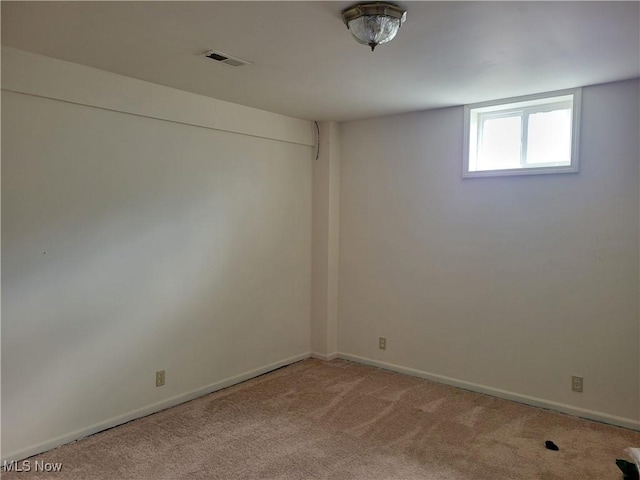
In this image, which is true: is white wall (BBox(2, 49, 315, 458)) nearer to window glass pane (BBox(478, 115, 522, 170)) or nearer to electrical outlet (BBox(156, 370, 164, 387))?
electrical outlet (BBox(156, 370, 164, 387))

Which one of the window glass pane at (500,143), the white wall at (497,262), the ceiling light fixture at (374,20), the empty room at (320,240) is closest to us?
the ceiling light fixture at (374,20)

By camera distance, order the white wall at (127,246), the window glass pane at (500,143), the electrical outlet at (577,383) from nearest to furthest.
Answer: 1. the white wall at (127,246)
2. the electrical outlet at (577,383)
3. the window glass pane at (500,143)

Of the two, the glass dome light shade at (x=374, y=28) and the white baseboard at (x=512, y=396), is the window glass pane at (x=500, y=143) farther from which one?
the glass dome light shade at (x=374, y=28)

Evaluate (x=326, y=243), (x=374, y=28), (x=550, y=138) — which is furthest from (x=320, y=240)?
(x=374, y=28)

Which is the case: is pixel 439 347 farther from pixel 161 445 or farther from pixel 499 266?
pixel 161 445

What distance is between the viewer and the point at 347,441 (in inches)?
116

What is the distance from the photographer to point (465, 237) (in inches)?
151

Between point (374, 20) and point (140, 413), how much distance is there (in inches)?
115

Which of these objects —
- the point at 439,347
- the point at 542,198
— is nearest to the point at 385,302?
the point at 439,347

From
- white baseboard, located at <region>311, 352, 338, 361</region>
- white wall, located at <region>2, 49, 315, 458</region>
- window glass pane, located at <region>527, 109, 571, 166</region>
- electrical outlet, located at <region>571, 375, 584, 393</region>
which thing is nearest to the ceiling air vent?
white wall, located at <region>2, 49, 315, 458</region>

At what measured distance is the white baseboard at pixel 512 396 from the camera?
3176 mm

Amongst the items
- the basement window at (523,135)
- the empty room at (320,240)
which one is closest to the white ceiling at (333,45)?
the empty room at (320,240)
